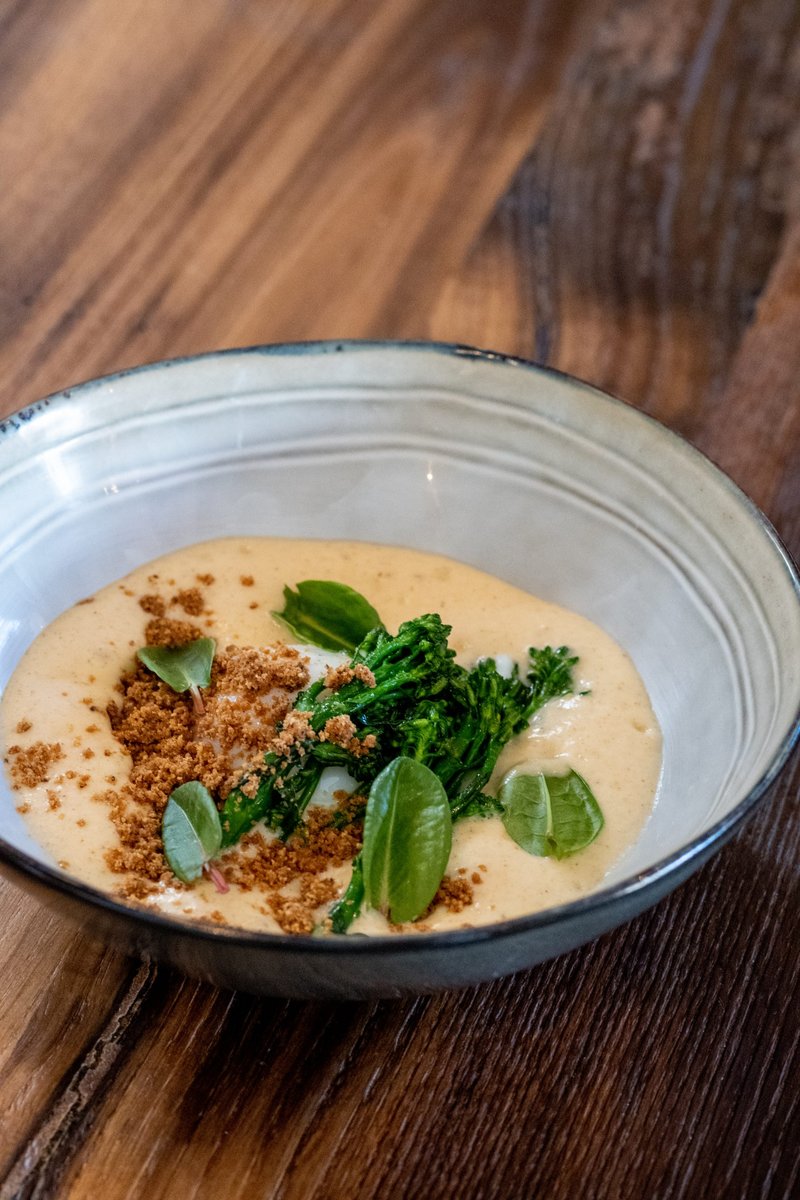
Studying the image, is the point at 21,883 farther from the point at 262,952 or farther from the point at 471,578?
the point at 471,578

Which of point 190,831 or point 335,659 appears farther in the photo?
point 335,659

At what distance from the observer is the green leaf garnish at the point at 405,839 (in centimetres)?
119

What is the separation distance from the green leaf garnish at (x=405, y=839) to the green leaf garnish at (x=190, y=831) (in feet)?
0.52

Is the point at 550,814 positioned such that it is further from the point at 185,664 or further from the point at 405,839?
the point at 185,664

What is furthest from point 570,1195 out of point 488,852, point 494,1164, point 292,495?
point 292,495

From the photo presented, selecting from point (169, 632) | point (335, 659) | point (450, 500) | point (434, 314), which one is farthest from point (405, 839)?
point (434, 314)

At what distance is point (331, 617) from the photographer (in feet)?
4.92

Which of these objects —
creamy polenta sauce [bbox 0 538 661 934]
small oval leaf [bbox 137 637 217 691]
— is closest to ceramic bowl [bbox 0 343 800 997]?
creamy polenta sauce [bbox 0 538 661 934]

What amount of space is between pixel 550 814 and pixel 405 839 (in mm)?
176

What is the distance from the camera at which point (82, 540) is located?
154cm

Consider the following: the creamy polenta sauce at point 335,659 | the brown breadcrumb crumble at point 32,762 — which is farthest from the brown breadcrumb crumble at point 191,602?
the brown breadcrumb crumble at point 32,762

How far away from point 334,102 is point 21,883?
1.84 meters

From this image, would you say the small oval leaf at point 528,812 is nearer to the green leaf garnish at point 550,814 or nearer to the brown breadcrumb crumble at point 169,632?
the green leaf garnish at point 550,814

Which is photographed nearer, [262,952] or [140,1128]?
[262,952]
